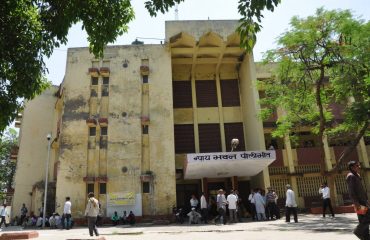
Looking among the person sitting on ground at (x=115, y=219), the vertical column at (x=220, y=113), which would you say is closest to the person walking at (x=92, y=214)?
the person sitting on ground at (x=115, y=219)

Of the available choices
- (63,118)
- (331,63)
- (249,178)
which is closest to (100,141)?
(63,118)

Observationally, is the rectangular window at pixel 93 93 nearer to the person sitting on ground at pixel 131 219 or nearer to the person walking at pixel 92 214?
the person sitting on ground at pixel 131 219

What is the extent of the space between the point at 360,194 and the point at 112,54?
20.4 meters

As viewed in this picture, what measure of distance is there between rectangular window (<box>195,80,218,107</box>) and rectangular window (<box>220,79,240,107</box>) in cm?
62

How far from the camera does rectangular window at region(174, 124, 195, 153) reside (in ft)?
82.0

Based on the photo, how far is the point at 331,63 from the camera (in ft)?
57.5

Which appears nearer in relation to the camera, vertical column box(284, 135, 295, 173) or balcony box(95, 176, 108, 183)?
balcony box(95, 176, 108, 183)

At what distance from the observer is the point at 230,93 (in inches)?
1062

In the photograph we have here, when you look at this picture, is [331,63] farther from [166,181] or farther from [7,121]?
[7,121]

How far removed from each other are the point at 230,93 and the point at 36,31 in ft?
70.6

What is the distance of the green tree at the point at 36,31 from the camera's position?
5.97 meters

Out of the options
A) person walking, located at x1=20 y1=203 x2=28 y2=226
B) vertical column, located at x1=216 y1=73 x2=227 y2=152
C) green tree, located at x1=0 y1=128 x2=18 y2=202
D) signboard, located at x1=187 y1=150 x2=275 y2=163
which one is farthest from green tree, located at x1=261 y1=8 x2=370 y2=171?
green tree, located at x1=0 y1=128 x2=18 y2=202

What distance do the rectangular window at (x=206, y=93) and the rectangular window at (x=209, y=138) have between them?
169 centimetres

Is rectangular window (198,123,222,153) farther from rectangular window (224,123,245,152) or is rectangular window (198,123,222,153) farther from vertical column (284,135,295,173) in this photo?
vertical column (284,135,295,173)
